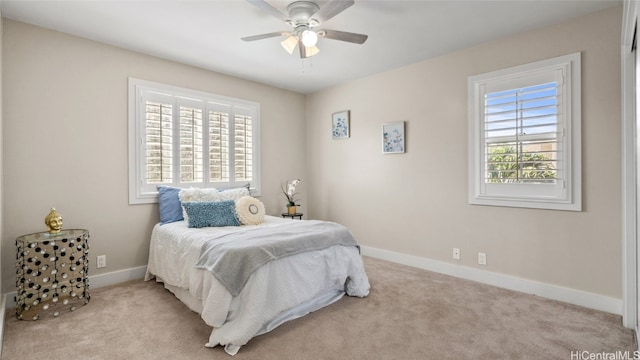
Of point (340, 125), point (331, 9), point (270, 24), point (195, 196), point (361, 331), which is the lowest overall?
point (361, 331)

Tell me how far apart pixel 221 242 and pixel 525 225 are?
280 cm

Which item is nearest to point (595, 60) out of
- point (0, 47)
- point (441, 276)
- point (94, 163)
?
point (441, 276)

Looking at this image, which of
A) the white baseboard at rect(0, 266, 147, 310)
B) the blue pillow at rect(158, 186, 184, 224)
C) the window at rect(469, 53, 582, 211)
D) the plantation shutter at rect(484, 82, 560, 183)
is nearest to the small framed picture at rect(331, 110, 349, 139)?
the window at rect(469, 53, 582, 211)

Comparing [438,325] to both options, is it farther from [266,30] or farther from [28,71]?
[28,71]

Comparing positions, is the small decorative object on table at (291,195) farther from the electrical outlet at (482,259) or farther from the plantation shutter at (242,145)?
the electrical outlet at (482,259)

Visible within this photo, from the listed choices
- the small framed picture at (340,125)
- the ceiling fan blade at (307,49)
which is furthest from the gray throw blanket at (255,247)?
the small framed picture at (340,125)

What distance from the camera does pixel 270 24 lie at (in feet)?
9.34

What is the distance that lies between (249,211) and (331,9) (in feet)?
6.85

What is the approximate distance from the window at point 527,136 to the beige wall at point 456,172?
0.08 metres

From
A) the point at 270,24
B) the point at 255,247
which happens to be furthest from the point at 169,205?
the point at 270,24

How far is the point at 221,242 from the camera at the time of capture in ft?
8.17

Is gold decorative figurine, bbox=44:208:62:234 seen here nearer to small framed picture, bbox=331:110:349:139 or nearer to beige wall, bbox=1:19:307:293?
beige wall, bbox=1:19:307:293

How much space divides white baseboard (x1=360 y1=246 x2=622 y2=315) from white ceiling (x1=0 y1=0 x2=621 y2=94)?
7.78 ft

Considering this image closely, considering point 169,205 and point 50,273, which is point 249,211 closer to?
point 169,205
